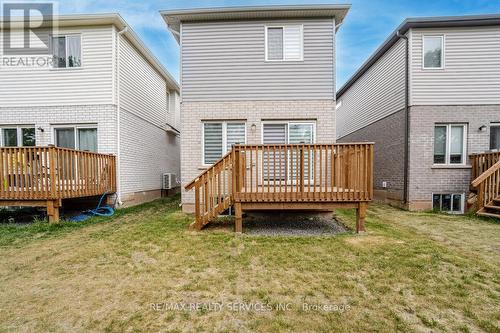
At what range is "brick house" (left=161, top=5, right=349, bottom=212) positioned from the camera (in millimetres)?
7395

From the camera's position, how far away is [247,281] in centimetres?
338

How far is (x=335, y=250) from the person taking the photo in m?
4.44

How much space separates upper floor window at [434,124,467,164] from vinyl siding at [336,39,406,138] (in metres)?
1.60

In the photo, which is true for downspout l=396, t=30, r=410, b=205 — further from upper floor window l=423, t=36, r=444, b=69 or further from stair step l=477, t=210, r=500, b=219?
stair step l=477, t=210, r=500, b=219

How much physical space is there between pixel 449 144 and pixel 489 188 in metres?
1.83

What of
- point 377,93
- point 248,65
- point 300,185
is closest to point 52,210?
point 300,185

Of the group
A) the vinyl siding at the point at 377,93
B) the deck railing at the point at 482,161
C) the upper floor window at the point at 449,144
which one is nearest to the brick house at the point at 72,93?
the vinyl siding at the point at 377,93

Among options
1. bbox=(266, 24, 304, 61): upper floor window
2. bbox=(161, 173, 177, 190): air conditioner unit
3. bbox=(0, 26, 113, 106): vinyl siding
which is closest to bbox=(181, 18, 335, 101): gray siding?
bbox=(266, 24, 304, 61): upper floor window

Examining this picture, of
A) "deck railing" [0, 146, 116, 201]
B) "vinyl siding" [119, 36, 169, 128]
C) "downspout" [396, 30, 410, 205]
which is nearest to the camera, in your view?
"deck railing" [0, 146, 116, 201]

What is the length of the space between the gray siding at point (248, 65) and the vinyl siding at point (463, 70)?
11.8ft

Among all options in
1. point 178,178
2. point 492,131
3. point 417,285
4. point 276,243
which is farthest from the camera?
point 178,178

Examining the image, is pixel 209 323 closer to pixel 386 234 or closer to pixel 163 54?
pixel 386 234

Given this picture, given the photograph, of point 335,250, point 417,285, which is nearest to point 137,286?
point 335,250

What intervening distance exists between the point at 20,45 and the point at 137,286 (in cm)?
1002
